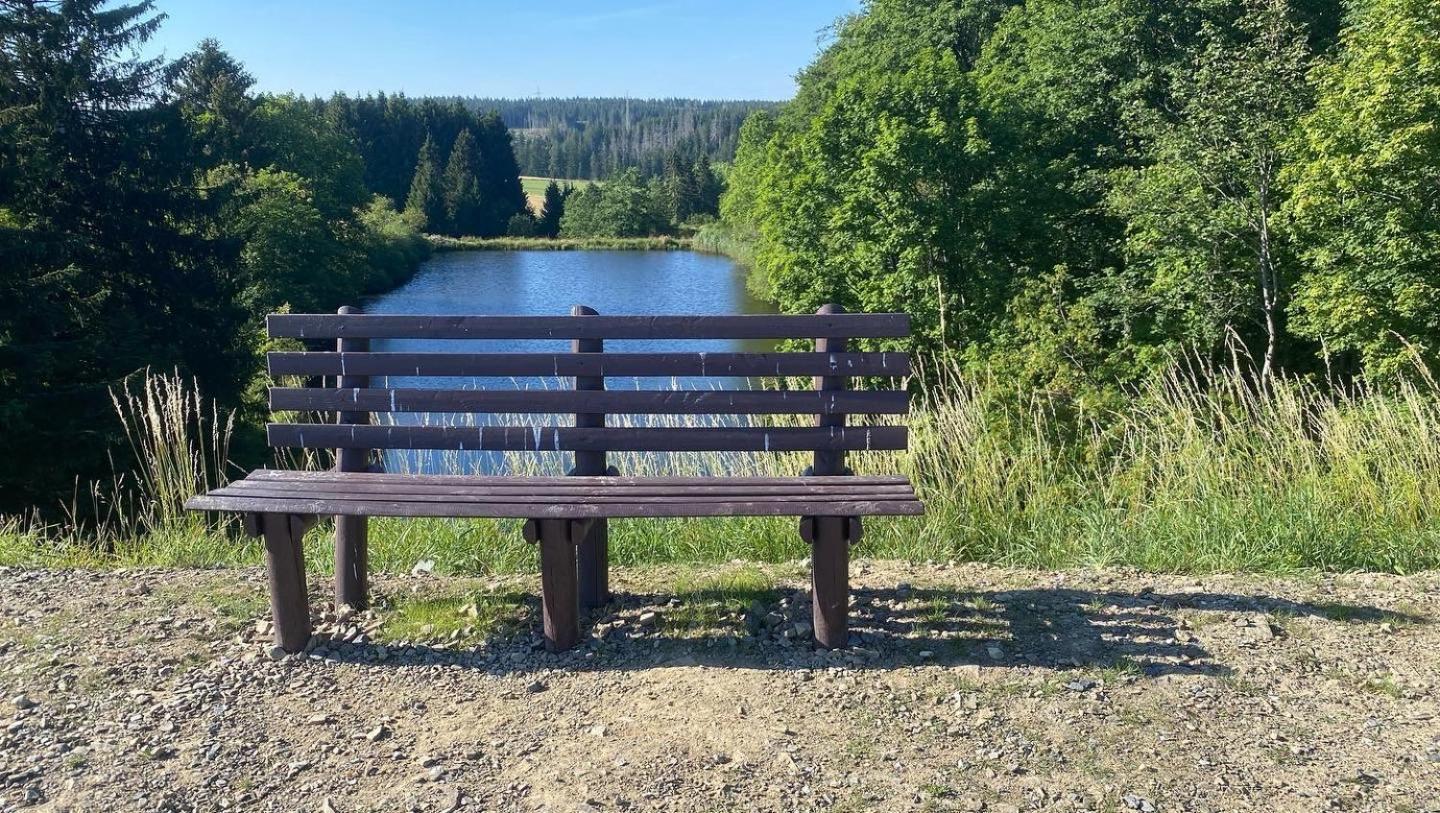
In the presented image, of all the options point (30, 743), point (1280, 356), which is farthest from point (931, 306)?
point (30, 743)

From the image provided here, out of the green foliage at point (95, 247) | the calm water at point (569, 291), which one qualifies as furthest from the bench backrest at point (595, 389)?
the calm water at point (569, 291)

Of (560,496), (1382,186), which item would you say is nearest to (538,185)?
(1382,186)

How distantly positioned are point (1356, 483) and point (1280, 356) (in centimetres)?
1275

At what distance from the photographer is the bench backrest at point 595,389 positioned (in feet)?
12.4

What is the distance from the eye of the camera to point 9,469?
47.0ft

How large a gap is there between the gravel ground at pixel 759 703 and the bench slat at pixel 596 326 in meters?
1.10

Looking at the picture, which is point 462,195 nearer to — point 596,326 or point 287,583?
point 596,326

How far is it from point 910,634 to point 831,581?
422mm

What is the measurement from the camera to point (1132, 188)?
16.4 m

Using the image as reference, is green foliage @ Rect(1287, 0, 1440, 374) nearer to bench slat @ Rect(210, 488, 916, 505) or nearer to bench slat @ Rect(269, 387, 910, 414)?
bench slat @ Rect(269, 387, 910, 414)

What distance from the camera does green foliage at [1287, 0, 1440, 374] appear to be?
12.0 m

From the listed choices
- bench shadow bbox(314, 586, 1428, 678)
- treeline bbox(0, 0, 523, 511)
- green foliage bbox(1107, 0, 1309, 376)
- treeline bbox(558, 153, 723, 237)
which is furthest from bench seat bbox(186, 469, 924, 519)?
treeline bbox(558, 153, 723, 237)

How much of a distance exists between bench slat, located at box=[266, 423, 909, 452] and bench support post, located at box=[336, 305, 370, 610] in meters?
0.10

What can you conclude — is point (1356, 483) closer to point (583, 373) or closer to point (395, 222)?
point (583, 373)
